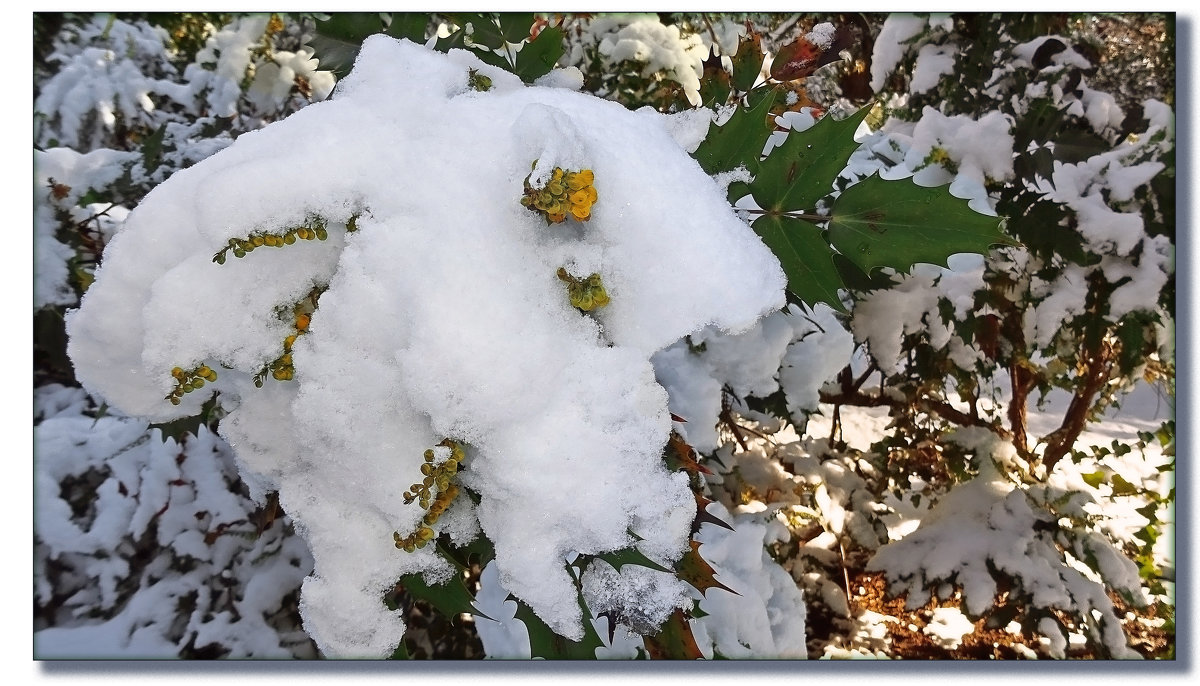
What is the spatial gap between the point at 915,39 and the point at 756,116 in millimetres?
884

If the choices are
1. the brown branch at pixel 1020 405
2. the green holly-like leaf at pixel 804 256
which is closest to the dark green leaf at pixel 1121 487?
the brown branch at pixel 1020 405

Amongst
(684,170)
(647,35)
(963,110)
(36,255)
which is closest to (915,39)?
(963,110)

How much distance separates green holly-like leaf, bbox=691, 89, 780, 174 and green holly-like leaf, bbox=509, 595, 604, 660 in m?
0.38

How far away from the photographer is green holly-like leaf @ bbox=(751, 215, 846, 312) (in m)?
0.59

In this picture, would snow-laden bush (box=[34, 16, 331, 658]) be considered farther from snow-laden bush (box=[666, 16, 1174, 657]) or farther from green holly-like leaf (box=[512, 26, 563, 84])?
snow-laden bush (box=[666, 16, 1174, 657])

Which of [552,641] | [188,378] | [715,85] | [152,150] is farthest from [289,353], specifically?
[152,150]

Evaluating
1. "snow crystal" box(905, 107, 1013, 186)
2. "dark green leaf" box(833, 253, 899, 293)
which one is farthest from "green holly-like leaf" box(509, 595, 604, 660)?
"snow crystal" box(905, 107, 1013, 186)

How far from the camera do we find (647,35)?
1315 millimetres

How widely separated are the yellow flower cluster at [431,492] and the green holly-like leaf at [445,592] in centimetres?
7

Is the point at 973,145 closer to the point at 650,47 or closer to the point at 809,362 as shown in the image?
the point at 809,362

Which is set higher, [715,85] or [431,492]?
[715,85]

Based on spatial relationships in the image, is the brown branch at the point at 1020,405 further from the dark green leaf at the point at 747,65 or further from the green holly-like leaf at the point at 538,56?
the green holly-like leaf at the point at 538,56

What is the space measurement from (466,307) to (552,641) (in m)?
0.30

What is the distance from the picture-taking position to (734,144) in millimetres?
611
